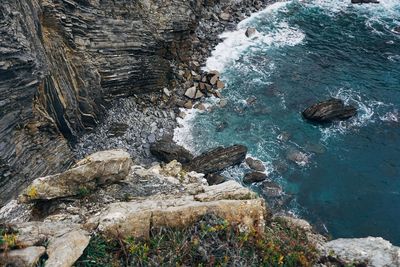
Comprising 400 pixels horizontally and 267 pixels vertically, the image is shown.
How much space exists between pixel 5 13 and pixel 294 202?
72.3 feet

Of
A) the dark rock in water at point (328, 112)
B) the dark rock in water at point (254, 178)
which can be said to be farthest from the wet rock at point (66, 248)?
the dark rock in water at point (328, 112)

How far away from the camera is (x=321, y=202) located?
3052cm

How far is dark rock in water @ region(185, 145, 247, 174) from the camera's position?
105 feet

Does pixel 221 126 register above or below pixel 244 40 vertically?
below

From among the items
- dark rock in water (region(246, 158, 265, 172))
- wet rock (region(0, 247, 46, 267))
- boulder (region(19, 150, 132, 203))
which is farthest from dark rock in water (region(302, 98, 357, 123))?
wet rock (region(0, 247, 46, 267))

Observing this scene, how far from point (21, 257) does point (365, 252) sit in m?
11.6

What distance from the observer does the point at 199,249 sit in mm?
12570

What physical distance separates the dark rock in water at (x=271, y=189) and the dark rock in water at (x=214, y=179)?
312 centimetres

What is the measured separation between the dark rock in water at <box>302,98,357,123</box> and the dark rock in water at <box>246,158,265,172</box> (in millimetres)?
6681

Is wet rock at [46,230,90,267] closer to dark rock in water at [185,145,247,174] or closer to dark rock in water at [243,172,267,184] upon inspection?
dark rock in water at [185,145,247,174]

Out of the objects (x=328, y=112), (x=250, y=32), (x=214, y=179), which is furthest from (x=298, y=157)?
(x=250, y=32)

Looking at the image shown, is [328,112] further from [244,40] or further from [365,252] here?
[365,252]

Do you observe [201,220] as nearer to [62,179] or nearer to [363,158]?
[62,179]

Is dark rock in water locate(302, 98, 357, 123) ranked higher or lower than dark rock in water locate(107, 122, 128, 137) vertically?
lower
